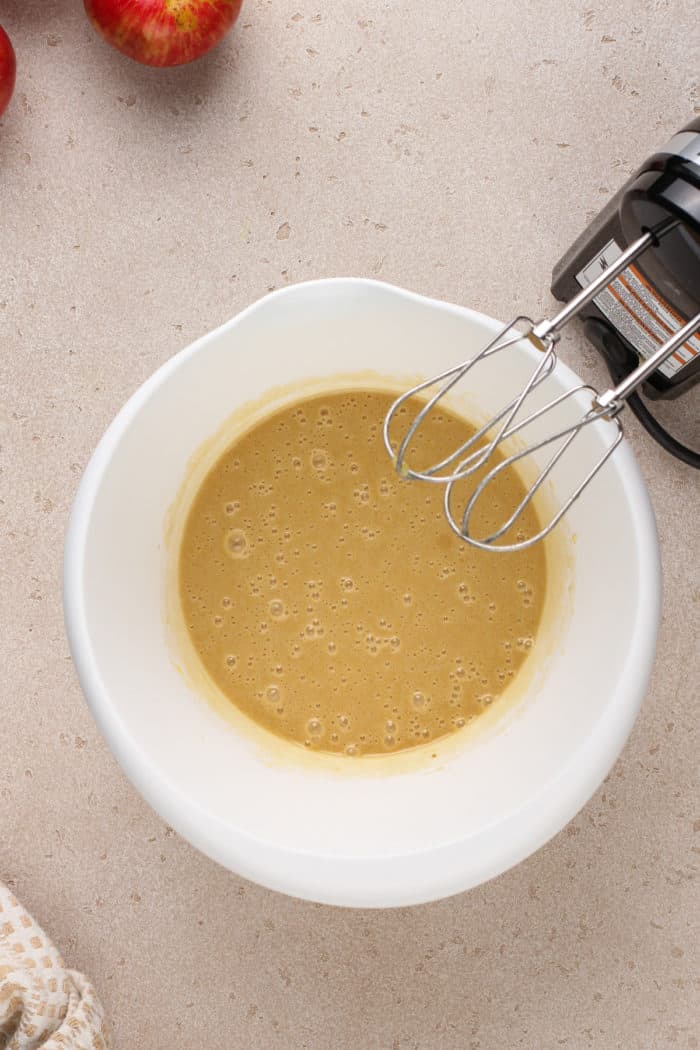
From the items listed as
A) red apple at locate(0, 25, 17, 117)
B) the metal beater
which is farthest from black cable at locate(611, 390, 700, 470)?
red apple at locate(0, 25, 17, 117)

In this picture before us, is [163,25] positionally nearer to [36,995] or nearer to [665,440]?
[665,440]

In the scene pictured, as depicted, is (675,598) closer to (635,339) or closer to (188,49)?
(635,339)

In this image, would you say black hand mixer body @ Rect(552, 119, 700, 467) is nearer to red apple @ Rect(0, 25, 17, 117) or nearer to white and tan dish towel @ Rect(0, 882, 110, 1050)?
red apple @ Rect(0, 25, 17, 117)

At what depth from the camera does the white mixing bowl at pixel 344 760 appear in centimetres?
58

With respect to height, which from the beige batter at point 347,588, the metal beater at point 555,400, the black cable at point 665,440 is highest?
the metal beater at point 555,400

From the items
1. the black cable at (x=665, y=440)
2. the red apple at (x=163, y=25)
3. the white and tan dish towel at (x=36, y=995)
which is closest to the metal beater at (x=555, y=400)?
the black cable at (x=665, y=440)

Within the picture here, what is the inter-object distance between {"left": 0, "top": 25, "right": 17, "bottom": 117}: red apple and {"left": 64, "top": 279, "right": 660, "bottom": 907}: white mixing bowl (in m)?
0.32

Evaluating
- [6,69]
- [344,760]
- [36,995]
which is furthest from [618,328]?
[36,995]

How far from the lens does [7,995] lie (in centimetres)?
74

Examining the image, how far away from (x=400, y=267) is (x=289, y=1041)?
2.23 feet

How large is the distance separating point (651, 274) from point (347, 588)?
32cm

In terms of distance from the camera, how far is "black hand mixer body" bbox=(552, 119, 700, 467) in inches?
22.2

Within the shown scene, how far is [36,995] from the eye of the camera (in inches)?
29.2

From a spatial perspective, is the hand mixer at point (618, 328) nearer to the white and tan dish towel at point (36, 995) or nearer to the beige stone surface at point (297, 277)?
the beige stone surface at point (297, 277)
